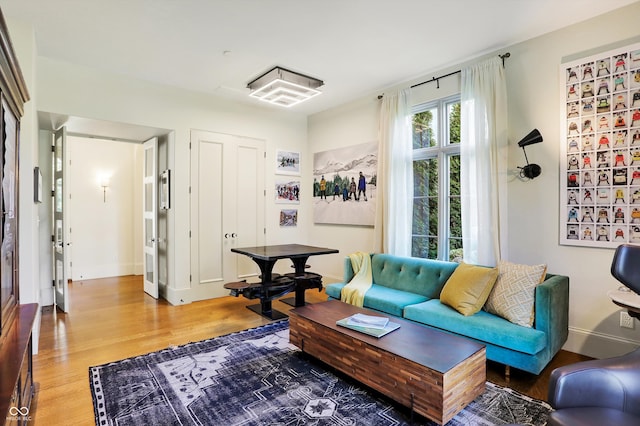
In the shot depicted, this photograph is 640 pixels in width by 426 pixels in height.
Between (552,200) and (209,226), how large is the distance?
4252mm

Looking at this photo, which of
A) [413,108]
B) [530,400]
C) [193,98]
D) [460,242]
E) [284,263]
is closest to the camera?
[530,400]

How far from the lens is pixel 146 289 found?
5.37 meters

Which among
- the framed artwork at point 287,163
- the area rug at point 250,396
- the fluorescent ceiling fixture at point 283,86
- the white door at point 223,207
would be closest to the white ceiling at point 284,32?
the fluorescent ceiling fixture at point 283,86

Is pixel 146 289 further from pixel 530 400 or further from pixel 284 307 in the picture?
pixel 530 400

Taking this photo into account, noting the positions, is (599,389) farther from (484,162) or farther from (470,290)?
(484,162)

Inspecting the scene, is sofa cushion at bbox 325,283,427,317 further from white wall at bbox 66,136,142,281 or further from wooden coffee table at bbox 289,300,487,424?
white wall at bbox 66,136,142,281

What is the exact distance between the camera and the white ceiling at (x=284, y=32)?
283 cm

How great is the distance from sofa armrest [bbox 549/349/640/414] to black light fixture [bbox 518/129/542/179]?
83.8 inches

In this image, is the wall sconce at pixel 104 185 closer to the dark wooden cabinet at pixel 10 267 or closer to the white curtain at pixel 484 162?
the dark wooden cabinet at pixel 10 267

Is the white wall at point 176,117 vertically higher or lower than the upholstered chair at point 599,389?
higher

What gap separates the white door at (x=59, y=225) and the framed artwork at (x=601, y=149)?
5.61 metres

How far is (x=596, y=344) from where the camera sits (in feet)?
9.73

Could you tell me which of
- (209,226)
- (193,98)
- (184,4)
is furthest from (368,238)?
(184,4)

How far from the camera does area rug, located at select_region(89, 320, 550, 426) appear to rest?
213 cm
